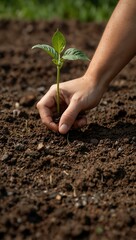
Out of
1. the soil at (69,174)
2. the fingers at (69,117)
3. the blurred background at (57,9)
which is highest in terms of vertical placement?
the blurred background at (57,9)

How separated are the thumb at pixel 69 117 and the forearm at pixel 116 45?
0.21 metres

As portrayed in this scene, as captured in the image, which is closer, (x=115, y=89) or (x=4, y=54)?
(x=115, y=89)

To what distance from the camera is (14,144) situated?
2484 mm

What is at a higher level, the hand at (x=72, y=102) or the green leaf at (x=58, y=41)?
the green leaf at (x=58, y=41)

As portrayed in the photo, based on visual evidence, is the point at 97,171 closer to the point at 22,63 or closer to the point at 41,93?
the point at 41,93

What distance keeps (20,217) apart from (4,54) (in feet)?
8.21

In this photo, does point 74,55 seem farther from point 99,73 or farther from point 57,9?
point 57,9

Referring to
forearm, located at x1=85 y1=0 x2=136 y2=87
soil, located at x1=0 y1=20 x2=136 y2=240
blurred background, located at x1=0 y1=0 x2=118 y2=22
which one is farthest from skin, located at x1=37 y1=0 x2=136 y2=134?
blurred background, located at x1=0 y1=0 x2=118 y2=22

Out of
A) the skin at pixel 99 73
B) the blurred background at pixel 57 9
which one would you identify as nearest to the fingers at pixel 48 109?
the skin at pixel 99 73

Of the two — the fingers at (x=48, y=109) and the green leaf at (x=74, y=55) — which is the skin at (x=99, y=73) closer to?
the fingers at (x=48, y=109)

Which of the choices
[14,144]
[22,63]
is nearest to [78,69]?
[22,63]

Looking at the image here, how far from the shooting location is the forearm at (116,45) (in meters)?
2.45

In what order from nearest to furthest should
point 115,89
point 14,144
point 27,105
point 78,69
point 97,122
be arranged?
point 14,144, point 97,122, point 27,105, point 115,89, point 78,69

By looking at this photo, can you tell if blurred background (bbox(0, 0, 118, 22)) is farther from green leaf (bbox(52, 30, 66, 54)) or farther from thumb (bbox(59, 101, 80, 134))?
thumb (bbox(59, 101, 80, 134))
